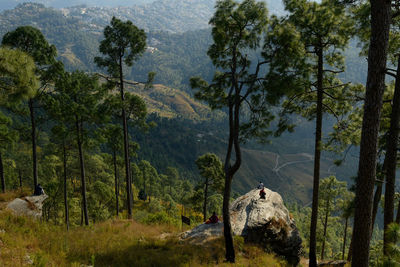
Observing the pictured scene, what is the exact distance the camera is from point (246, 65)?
10469 millimetres

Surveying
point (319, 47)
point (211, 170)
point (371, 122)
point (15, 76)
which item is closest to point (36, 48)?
point (15, 76)

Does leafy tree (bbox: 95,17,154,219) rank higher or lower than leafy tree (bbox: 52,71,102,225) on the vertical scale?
higher

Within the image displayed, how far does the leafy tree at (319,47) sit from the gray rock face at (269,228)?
1236mm

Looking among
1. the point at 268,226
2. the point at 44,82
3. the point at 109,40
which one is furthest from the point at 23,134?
the point at 268,226

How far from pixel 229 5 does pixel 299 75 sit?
4014mm

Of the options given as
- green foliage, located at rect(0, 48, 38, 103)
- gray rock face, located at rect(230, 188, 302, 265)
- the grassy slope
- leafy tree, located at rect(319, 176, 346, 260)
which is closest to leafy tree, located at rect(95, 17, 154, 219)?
green foliage, located at rect(0, 48, 38, 103)

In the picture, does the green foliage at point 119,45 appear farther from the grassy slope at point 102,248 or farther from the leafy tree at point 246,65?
the grassy slope at point 102,248

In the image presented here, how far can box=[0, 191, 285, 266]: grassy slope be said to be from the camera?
293 inches

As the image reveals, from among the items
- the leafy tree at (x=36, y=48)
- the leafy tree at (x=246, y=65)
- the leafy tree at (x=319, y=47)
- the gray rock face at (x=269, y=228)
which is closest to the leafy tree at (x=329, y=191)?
the gray rock face at (x=269, y=228)

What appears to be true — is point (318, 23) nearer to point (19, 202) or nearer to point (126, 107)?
point (126, 107)

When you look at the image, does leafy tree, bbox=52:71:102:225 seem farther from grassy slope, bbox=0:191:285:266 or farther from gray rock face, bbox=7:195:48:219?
grassy slope, bbox=0:191:285:266

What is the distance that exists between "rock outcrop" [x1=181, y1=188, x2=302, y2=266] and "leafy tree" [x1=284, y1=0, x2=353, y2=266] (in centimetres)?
128

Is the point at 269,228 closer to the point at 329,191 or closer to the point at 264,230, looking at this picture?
the point at 264,230

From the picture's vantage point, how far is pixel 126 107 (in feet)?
57.6
